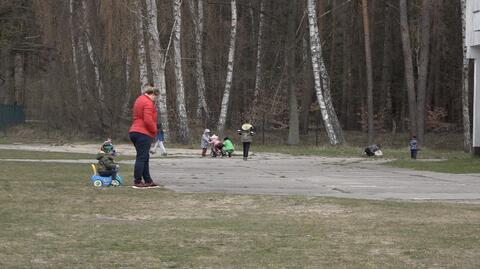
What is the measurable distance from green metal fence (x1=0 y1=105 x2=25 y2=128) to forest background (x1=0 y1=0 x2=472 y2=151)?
1.09 m

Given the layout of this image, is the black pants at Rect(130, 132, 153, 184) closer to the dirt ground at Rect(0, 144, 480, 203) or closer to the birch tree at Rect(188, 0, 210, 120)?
the dirt ground at Rect(0, 144, 480, 203)

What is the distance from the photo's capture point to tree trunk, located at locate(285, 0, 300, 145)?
40781 millimetres

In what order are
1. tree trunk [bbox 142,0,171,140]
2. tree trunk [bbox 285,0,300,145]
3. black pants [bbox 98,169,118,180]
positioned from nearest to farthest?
black pants [bbox 98,169,118,180], tree trunk [bbox 142,0,171,140], tree trunk [bbox 285,0,300,145]

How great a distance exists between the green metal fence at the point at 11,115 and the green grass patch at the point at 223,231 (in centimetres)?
3795

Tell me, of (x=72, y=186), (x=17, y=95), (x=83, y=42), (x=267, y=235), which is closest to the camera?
(x=267, y=235)

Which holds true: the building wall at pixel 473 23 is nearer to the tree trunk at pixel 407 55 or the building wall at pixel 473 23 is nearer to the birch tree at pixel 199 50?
the tree trunk at pixel 407 55

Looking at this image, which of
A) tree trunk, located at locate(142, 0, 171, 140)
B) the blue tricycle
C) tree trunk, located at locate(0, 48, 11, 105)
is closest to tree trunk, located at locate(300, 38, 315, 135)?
tree trunk, located at locate(142, 0, 171, 140)

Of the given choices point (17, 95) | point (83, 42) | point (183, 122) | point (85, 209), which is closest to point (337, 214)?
point (85, 209)

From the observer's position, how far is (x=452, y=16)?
50.3 m

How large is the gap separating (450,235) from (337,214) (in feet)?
6.79

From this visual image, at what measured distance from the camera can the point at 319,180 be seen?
17.2 m

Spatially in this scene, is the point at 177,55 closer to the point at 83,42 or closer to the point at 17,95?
the point at 83,42

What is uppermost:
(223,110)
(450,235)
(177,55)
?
(177,55)

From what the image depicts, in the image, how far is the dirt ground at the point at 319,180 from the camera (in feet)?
46.4
